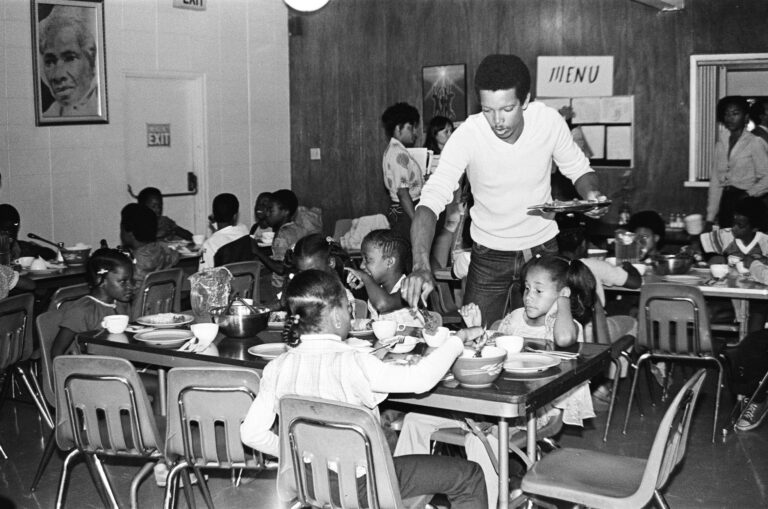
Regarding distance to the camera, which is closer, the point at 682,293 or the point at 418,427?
the point at 418,427

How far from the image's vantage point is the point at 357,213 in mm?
11141

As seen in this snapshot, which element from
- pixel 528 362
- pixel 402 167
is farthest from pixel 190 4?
pixel 528 362

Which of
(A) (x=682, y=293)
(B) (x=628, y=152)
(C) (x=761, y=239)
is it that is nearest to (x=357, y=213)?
(B) (x=628, y=152)

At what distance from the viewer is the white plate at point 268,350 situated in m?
3.61

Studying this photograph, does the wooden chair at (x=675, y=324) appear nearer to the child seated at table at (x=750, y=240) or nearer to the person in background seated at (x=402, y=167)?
the child seated at table at (x=750, y=240)

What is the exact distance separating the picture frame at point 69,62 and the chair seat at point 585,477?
6661 millimetres

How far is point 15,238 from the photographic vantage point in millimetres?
6879

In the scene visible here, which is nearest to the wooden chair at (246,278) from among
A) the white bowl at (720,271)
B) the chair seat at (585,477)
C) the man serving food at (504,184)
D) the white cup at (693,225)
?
the man serving food at (504,184)

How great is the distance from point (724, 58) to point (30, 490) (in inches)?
278

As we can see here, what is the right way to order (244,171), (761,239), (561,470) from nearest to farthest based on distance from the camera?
(561,470) → (761,239) → (244,171)

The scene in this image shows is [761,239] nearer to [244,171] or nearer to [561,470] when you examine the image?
[561,470]

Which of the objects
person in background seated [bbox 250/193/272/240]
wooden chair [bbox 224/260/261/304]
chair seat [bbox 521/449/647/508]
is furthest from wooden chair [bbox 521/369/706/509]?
person in background seated [bbox 250/193/272/240]

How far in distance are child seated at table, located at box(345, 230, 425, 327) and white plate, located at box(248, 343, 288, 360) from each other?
2.45ft

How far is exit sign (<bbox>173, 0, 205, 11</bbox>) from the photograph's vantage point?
9795 millimetres
